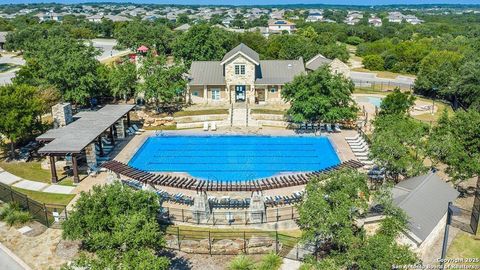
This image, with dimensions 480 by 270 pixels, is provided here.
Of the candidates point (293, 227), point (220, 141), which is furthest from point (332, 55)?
point (293, 227)

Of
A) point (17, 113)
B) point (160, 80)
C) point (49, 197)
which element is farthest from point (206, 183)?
point (160, 80)

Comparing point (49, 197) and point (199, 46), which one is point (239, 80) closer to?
→ point (199, 46)

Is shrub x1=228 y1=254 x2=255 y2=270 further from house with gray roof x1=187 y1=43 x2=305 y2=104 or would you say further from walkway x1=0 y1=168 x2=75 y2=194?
house with gray roof x1=187 y1=43 x2=305 y2=104

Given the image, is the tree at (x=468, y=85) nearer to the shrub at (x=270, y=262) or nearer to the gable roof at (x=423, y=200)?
the gable roof at (x=423, y=200)

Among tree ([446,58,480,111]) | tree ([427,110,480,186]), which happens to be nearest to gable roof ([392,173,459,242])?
tree ([427,110,480,186])

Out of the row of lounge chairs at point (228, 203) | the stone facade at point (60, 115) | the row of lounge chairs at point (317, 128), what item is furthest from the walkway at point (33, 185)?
the row of lounge chairs at point (317, 128)
